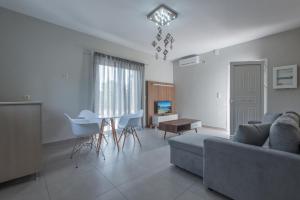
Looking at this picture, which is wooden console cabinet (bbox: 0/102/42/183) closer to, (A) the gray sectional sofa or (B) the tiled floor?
(B) the tiled floor

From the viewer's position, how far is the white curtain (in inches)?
153

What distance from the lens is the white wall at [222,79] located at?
3551mm

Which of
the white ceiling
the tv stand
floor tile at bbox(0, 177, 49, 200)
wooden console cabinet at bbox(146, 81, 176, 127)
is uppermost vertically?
the white ceiling

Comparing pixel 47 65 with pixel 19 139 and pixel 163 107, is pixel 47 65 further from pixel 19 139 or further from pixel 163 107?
pixel 163 107

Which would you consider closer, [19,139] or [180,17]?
[19,139]

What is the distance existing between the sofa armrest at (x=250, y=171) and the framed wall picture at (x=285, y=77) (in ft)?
10.8

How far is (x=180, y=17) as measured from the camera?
9.36 ft

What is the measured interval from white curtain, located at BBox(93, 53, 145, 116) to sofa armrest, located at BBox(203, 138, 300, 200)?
3.04 meters

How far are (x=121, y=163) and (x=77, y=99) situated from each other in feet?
6.90

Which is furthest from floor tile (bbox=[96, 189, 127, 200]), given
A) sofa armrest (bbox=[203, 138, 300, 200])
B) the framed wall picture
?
the framed wall picture

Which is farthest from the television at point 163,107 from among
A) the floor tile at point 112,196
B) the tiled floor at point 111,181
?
the floor tile at point 112,196

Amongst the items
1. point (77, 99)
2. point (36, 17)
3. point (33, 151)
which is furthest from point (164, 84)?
point (33, 151)

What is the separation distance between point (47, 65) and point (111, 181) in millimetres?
2797

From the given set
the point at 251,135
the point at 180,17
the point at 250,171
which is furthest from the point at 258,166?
the point at 180,17
